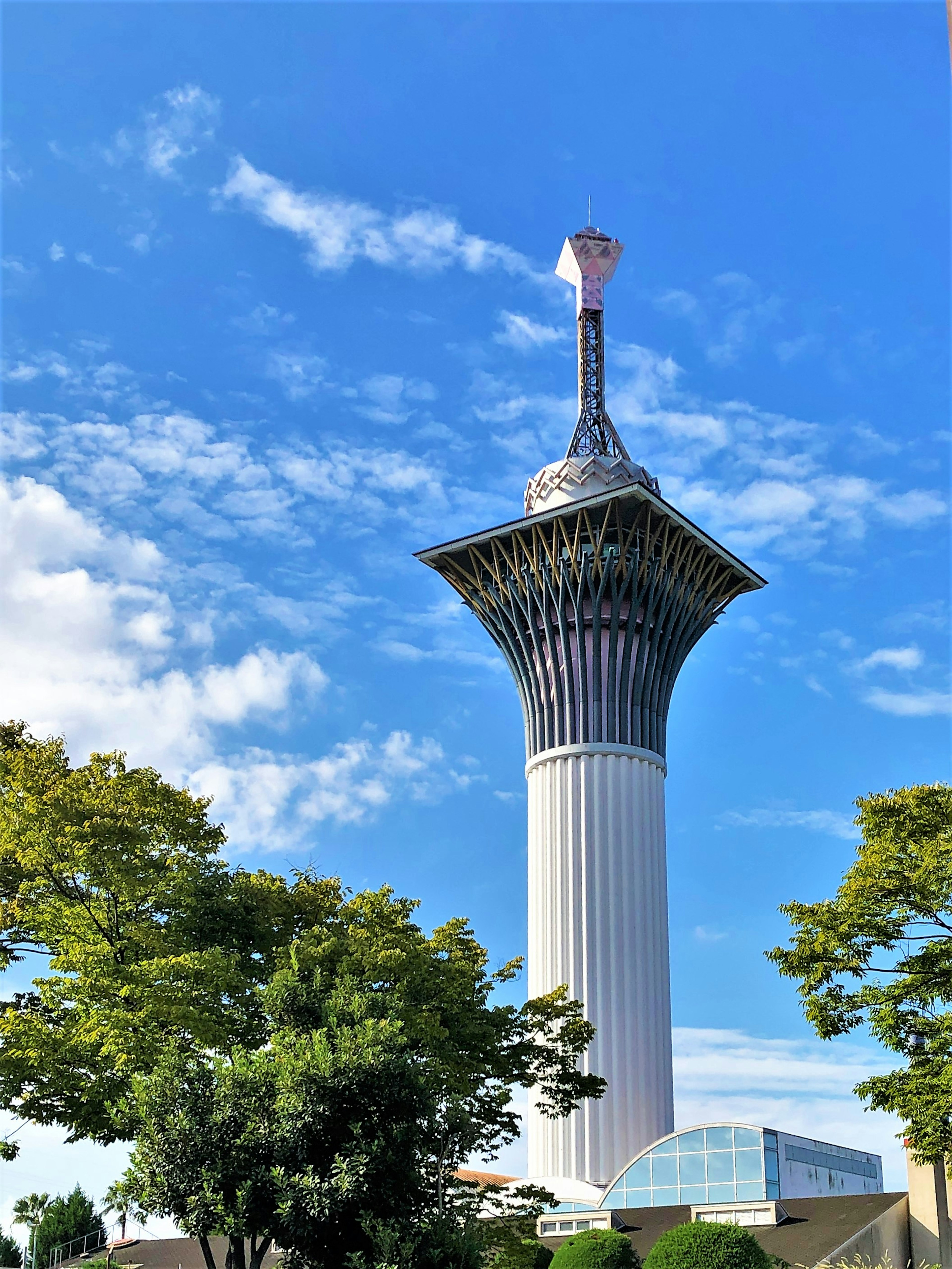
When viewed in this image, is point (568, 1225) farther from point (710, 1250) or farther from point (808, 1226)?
point (710, 1250)

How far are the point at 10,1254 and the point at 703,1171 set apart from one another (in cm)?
6163

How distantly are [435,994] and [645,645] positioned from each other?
98.7 feet

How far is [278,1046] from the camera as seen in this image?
2172 centimetres

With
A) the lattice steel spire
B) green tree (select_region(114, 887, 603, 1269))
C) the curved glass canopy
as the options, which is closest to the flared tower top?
the lattice steel spire

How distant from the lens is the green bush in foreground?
3341 cm

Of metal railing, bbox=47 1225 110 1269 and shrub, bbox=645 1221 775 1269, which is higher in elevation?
shrub, bbox=645 1221 775 1269

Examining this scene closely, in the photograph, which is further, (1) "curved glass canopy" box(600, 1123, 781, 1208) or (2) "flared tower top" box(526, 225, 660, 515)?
(2) "flared tower top" box(526, 225, 660, 515)

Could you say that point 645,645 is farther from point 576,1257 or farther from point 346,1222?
point 346,1222

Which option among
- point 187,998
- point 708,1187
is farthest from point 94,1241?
point 187,998

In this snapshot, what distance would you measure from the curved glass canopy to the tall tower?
5.13 m

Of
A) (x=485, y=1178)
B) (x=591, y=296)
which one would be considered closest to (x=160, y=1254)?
(x=485, y=1178)

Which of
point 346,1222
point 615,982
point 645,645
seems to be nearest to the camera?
point 346,1222

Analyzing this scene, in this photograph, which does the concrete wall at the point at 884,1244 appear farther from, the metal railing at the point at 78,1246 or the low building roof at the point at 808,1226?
the metal railing at the point at 78,1246

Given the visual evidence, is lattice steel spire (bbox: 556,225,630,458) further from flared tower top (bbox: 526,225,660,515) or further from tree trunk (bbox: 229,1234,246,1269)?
tree trunk (bbox: 229,1234,246,1269)
